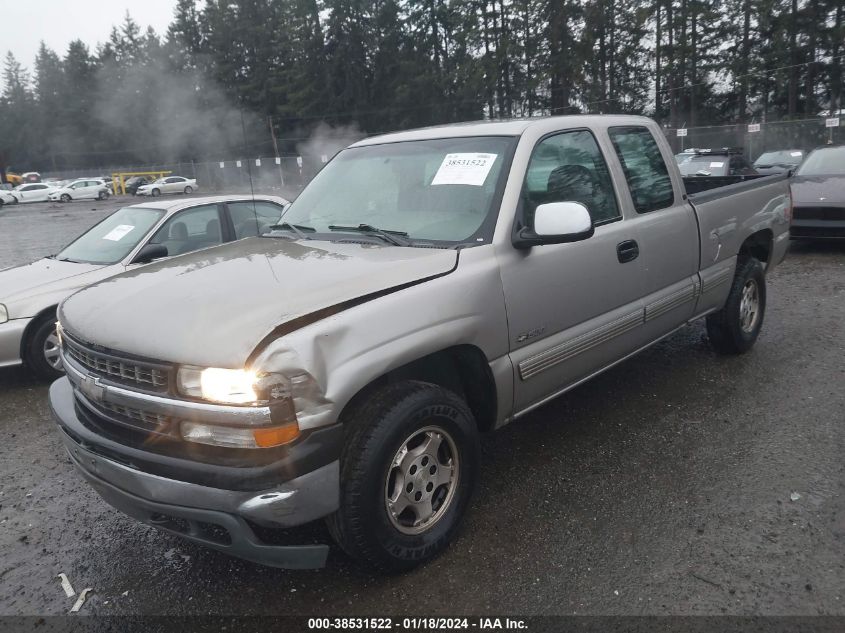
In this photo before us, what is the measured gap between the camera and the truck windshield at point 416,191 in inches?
125

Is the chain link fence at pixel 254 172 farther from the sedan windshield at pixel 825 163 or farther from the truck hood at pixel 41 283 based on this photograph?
the truck hood at pixel 41 283

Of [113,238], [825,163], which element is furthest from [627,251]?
[825,163]

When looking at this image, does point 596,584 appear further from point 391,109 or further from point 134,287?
point 391,109

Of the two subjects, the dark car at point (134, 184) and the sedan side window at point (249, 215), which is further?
the dark car at point (134, 184)

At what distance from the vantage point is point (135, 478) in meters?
2.40

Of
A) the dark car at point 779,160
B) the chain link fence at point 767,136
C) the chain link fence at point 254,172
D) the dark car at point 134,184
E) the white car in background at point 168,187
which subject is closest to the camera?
the dark car at point 779,160

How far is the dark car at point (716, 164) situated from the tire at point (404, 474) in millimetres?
10440

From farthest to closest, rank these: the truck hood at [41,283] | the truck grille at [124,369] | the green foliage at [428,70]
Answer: the green foliage at [428,70] → the truck hood at [41,283] → the truck grille at [124,369]

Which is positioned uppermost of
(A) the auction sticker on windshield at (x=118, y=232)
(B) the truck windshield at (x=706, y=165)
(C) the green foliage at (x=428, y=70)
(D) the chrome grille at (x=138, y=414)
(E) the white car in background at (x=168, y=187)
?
(C) the green foliage at (x=428, y=70)

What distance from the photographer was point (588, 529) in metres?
3.02

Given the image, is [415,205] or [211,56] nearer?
[415,205]

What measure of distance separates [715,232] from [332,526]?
3.43 metres

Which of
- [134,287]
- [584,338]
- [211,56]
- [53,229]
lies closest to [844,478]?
[584,338]

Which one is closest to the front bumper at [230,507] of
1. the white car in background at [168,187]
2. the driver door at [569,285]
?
the driver door at [569,285]
